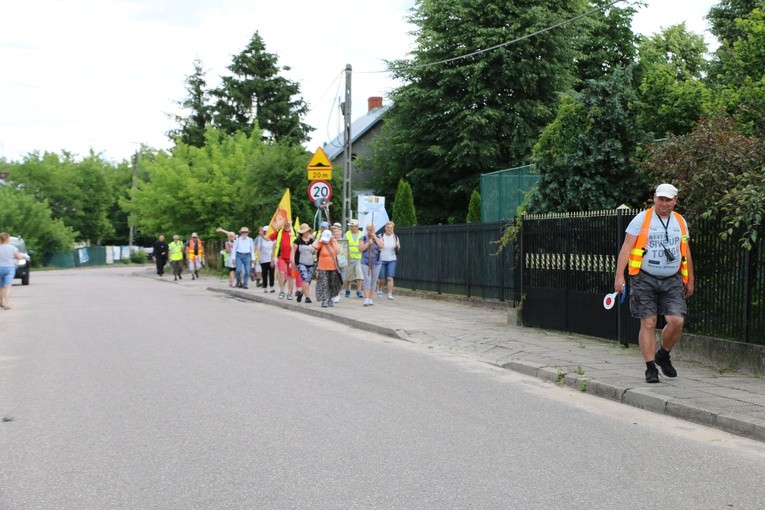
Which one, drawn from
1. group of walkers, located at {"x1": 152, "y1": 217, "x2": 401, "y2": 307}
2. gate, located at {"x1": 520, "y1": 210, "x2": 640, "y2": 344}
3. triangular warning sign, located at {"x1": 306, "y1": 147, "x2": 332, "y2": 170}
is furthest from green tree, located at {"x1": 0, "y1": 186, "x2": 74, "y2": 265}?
gate, located at {"x1": 520, "y1": 210, "x2": 640, "y2": 344}

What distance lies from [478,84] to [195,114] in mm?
37850

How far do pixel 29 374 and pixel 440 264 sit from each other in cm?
1265

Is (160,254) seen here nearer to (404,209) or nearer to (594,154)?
(404,209)

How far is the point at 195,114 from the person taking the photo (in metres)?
71.6

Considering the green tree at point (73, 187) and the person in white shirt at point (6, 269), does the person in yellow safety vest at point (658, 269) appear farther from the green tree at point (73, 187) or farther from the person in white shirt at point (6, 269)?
the green tree at point (73, 187)

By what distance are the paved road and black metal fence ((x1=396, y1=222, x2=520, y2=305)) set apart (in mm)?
6779

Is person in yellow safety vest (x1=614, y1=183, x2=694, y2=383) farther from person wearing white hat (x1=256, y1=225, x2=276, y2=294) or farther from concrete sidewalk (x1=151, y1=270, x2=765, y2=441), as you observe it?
person wearing white hat (x1=256, y1=225, x2=276, y2=294)

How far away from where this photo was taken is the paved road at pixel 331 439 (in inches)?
206

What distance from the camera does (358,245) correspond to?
67.6 feet

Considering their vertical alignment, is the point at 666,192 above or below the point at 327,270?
above

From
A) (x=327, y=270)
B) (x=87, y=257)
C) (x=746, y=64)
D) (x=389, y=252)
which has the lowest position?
(x=87, y=257)

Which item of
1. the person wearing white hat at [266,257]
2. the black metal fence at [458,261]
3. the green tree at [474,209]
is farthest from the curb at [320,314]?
the green tree at [474,209]

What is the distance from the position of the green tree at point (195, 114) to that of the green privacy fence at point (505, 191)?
48.8 m

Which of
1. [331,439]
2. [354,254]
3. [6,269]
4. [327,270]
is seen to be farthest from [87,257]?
[331,439]
